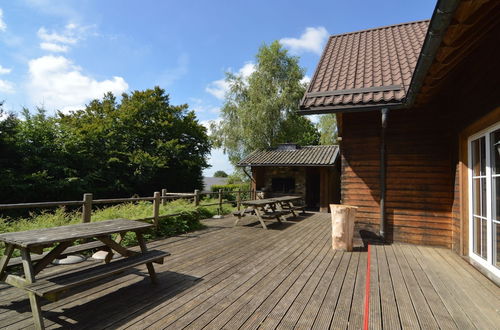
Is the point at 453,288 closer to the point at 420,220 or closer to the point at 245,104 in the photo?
the point at 420,220

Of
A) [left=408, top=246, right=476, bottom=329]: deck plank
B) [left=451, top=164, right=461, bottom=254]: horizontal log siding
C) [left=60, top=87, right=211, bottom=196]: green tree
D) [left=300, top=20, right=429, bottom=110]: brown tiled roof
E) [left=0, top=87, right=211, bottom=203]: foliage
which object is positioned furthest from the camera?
[left=60, top=87, right=211, bottom=196]: green tree

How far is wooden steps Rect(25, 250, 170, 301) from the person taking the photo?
201 centimetres

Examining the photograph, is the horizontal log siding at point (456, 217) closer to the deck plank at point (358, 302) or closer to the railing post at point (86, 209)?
the deck plank at point (358, 302)

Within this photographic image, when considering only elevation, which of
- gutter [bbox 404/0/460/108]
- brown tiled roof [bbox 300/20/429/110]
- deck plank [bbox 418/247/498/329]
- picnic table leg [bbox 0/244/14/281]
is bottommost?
deck plank [bbox 418/247/498/329]

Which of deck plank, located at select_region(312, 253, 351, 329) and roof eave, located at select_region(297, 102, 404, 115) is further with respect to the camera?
roof eave, located at select_region(297, 102, 404, 115)

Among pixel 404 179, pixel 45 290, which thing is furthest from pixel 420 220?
pixel 45 290

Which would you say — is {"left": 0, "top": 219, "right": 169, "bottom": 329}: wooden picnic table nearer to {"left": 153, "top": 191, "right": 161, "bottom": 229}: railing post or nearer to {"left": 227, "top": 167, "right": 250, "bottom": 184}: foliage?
{"left": 153, "top": 191, "right": 161, "bottom": 229}: railing post

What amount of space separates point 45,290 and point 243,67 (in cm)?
2199

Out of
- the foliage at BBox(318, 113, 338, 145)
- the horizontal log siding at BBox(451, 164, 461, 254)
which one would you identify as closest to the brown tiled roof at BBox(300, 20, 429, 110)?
the horizontal log siding at BBox(451, 164, 461, 254)

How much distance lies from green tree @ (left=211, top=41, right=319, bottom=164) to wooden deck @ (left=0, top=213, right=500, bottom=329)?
51.5 ft

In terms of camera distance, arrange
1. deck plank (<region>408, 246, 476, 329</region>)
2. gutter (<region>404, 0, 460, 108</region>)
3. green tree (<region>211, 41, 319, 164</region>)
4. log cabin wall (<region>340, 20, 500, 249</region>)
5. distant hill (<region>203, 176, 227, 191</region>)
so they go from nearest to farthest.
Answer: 1. gutter (<region>404, 0, 460, 108</region>)
2. deck plank (<region>408, 246, 476, 329</region>)
3. log cabin wall (<region>340, 20, 500, 249</region>)
4. green tree (<region>211, 41, 319, 164</region>)
5. distant hill (<region>203, 176, 227, 191</region>)

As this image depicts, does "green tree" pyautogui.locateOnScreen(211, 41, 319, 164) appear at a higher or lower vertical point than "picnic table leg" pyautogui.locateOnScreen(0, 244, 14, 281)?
higher

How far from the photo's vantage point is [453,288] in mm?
2777

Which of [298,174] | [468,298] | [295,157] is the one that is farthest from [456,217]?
[295,157]
